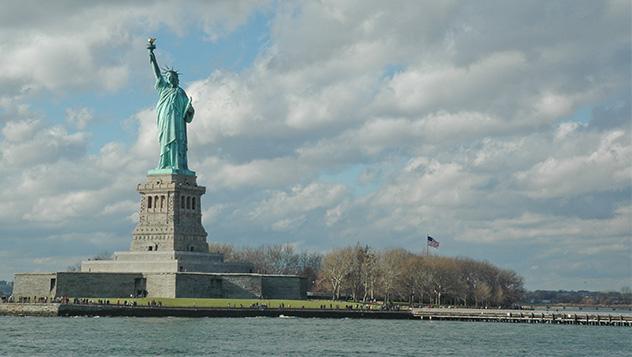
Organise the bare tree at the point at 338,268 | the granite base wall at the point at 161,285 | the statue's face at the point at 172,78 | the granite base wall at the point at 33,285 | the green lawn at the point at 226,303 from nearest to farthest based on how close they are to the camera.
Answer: the green lawn at the point at 226,303, the granite base wall at the point at 161,285, the granite base wall at the point at 33,285, the statue's face at the point at 172,78, the bare tree at the point at 338,268

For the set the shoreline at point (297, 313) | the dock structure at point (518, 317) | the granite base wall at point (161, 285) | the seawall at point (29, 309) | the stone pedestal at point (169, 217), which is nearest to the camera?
the shoreline at point (297, 313)

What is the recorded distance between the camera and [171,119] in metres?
106

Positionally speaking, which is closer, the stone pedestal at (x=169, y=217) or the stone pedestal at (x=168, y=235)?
the stone pedestal at (x=168, y=235)

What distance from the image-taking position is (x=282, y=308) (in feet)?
308

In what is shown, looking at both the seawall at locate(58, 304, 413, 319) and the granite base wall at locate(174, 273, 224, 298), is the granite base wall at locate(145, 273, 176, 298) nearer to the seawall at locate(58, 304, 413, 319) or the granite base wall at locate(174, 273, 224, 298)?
the granite base wall at locate(174, 273, 224, 298)

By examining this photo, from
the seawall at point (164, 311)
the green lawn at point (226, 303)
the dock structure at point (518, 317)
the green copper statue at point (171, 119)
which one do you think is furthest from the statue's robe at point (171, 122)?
the dock structure at point (518, 317)

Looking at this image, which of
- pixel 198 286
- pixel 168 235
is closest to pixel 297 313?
pixel 198 286

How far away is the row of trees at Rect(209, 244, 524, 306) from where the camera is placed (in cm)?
12494

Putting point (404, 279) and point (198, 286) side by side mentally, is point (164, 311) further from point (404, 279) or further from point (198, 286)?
point (404, 279)

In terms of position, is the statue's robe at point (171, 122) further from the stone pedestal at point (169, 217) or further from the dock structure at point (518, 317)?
the dock structure at point (518, 317)

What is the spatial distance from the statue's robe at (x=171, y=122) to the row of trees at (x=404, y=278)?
24583 mm

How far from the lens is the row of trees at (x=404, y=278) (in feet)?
410

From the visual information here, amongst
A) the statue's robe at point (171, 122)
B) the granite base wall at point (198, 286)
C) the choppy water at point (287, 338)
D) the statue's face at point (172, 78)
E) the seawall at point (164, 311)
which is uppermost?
the statue's face at point (172, 78)

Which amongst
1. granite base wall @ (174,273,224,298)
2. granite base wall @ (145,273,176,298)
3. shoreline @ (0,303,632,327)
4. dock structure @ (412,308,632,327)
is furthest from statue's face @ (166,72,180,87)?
dock structure @ (412,308,632,327)
